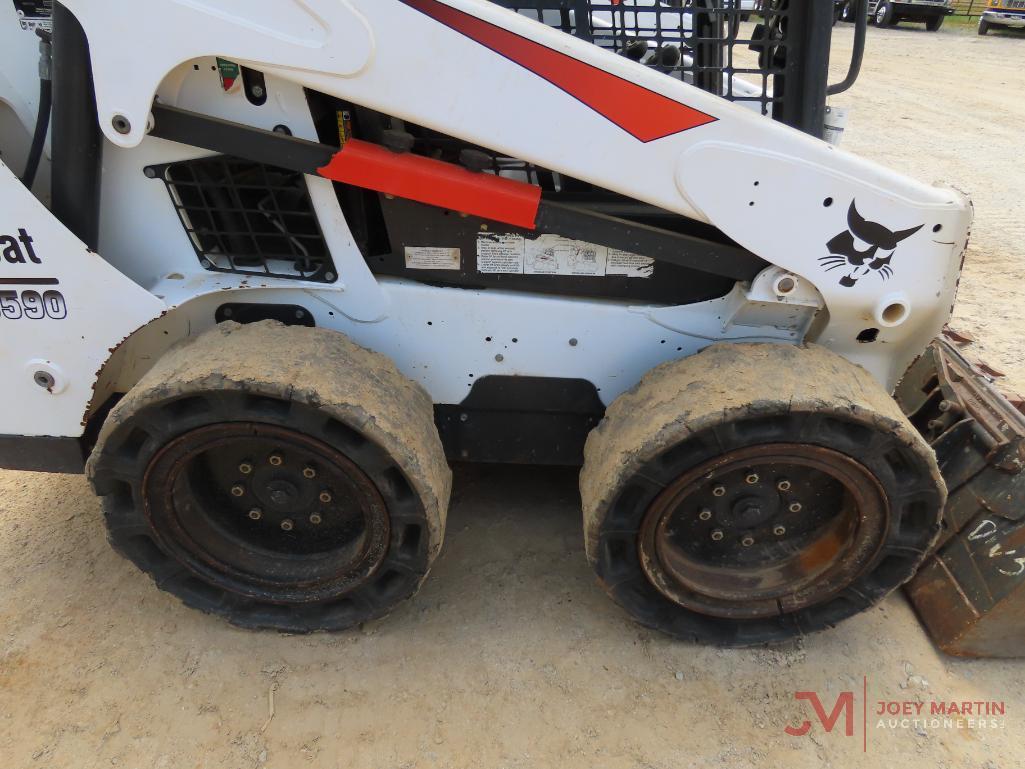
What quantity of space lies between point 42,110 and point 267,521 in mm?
1302

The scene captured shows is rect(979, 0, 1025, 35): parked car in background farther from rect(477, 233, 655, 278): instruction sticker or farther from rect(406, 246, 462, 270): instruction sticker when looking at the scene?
rect(406, 246, 462, 270): instruction sticker

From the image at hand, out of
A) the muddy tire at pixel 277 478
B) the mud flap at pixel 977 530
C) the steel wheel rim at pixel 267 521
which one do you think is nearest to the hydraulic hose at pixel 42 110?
the muddy tire at pixel 277 478

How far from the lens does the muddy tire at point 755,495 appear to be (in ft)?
6.59

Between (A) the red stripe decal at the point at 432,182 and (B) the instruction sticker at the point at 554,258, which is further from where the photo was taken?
(B) the instruction sticker at the point at 554,258

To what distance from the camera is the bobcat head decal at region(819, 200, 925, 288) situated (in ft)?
6.57

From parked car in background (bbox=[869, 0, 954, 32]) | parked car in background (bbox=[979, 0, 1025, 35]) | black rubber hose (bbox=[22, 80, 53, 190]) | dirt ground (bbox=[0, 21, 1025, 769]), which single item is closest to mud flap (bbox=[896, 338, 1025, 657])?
dirt ground (bbox=[0, 21, 1025, 769])

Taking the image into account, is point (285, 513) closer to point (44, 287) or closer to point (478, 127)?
point (44, 287)

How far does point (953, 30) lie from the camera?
1764cm

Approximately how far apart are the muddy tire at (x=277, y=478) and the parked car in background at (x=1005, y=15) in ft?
63.4

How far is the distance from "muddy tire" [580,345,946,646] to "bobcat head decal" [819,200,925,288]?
0.24 meters

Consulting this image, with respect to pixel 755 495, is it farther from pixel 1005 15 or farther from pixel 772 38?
pixel 1005 15

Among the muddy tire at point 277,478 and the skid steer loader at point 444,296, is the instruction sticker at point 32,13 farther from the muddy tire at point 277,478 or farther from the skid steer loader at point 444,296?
the muddy tire at point 277,478

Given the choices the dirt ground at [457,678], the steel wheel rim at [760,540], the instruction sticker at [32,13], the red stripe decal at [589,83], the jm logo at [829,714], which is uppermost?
the instruction sticker at [32,13]

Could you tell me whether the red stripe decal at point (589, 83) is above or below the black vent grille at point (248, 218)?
above
